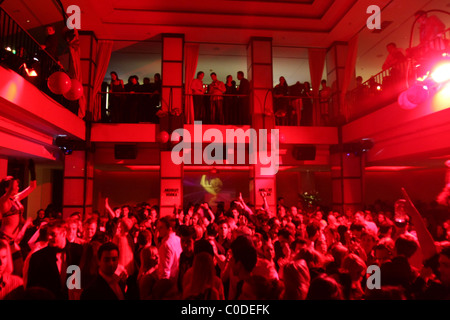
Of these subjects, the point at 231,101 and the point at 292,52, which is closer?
the point at 231,101

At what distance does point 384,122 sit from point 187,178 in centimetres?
853

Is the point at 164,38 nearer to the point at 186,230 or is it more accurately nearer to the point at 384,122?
the point at 384,122

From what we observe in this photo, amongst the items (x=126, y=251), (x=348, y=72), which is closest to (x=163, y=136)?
(x=126, y=251)

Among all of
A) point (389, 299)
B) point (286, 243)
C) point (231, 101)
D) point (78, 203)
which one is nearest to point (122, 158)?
point (78, 203)

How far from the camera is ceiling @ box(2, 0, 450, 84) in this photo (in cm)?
803

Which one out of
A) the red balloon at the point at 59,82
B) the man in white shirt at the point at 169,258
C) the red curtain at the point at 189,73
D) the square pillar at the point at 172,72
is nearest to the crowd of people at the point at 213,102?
the red curtain at the point at 189,73

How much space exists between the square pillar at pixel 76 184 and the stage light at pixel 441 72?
7.88 m

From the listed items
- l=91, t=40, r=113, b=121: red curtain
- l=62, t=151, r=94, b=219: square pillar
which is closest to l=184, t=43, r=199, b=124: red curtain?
l=91, t=40, r=113, b=121: red curtain

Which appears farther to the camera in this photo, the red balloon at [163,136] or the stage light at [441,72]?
the red balloon at [163,136]

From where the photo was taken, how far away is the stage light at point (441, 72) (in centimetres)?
472

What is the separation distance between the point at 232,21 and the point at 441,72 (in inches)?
220

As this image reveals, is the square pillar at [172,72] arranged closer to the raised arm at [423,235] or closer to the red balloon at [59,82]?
the red balloon at [59,82]

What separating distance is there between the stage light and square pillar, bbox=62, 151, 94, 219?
7.88m

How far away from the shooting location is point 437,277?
245cm
